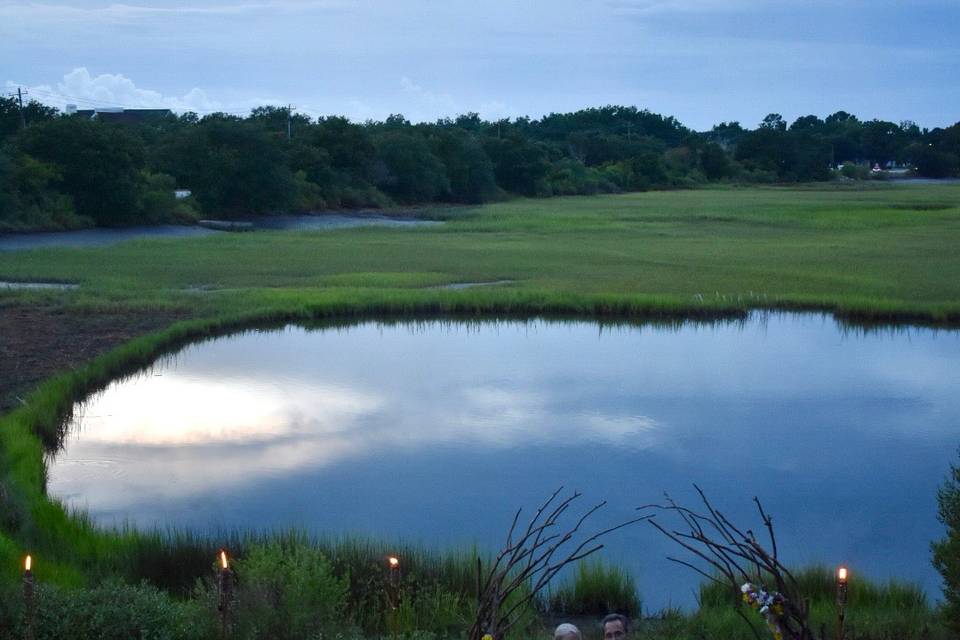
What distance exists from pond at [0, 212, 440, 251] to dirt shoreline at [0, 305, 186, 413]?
10538 millimetres

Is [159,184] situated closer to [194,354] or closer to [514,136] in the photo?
[194,354]

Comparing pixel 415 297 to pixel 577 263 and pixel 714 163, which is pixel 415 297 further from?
pixel 714 163

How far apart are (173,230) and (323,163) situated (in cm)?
1362

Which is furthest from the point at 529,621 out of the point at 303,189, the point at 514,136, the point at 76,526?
the point at 514,136

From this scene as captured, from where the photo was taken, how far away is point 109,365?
12.2m

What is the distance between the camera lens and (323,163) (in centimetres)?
4666

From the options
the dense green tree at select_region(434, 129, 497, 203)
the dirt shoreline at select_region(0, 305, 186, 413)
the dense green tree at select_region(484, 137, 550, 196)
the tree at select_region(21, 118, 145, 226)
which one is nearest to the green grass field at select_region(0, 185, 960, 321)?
the dirt shoreline at select_region(0, 305, 186, 413)

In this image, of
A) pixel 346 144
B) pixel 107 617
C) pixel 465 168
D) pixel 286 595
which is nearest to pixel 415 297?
pixel 286 595

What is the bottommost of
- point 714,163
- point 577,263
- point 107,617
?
point 577,263

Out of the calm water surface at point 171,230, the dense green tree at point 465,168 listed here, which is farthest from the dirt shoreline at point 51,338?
the dense green tree at point 465,168

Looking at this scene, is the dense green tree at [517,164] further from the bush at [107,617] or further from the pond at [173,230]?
the bush at [107,617]

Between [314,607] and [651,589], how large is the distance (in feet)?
8.65

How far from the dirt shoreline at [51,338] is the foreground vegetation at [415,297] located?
284 millimetres

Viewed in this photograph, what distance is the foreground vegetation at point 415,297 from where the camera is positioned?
5.23m
